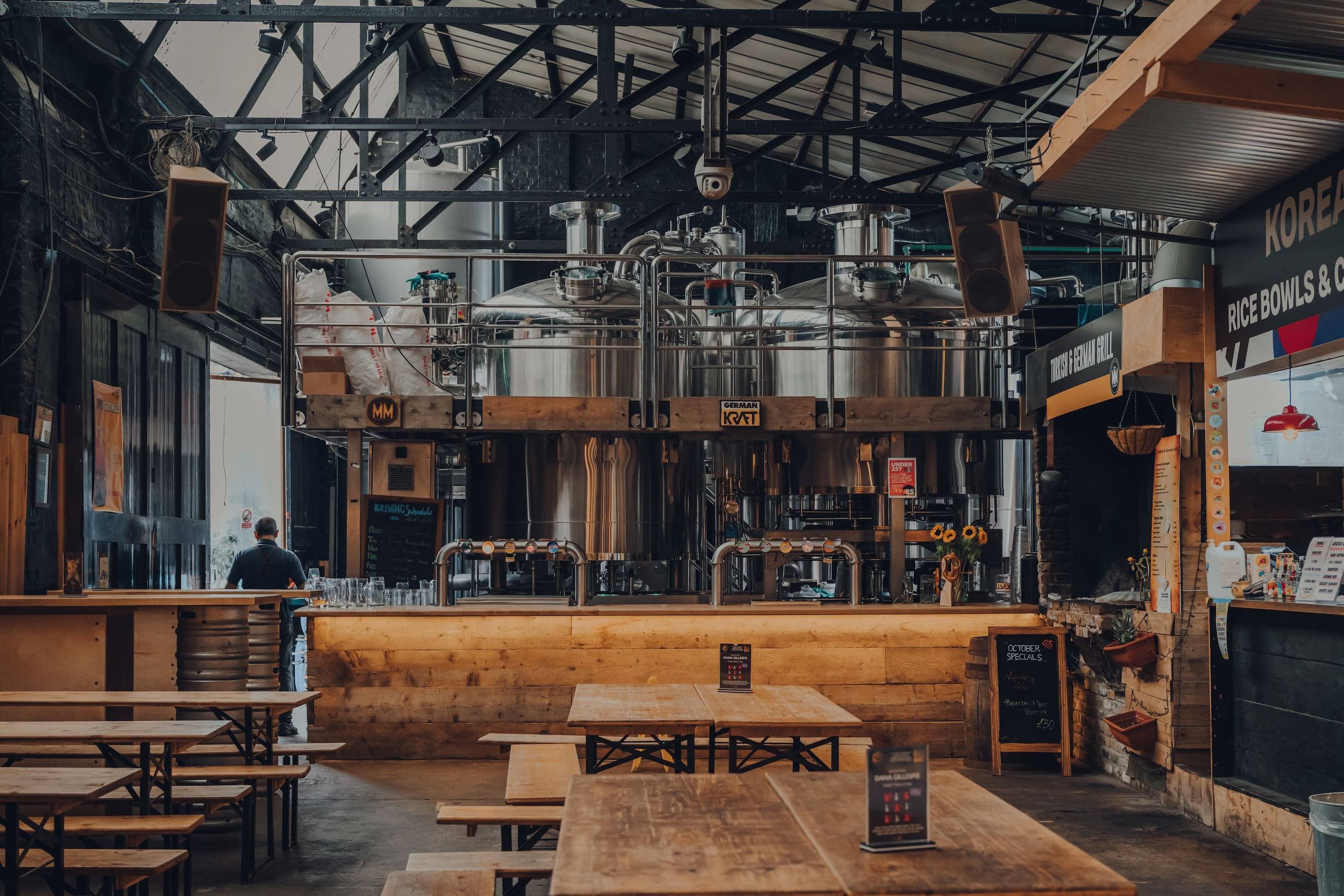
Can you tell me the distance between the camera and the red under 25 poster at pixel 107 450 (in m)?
9.59

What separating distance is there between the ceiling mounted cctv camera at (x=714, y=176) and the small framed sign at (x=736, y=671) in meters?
3.94

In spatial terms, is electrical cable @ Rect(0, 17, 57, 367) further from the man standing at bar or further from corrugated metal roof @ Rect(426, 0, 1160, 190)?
corrugated metal roof @ Rect(426, 0, 1160, 190)

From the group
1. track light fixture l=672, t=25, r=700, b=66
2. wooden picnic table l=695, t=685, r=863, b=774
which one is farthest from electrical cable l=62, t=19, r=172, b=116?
wooden picnic table l=695, t=685, r=863, b=774

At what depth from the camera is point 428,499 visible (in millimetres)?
9078

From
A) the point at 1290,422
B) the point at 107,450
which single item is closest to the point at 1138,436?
the point at 1290,422

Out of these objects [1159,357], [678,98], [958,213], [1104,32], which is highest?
[678,98]

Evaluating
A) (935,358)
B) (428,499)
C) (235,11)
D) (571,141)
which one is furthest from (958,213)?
(571,141)

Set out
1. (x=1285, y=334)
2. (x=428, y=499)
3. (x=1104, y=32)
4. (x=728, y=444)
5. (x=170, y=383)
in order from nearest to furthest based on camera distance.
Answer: (x=1285, y=334) → (x=1104, y=32) → (x=428, y=499) → (x=728, y=444) → (x=170, y=383)

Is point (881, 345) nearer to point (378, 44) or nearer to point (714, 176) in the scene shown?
point (714, 176)

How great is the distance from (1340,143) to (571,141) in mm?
13321

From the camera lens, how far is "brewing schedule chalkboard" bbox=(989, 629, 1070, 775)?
7.87m

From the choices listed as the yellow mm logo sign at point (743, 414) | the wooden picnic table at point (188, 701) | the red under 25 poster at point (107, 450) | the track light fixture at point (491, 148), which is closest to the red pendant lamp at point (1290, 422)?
the yellow mm logo sign at point (743, 414)

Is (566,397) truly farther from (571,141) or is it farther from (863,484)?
(571,141)

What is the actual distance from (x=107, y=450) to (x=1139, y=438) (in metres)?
7.47
